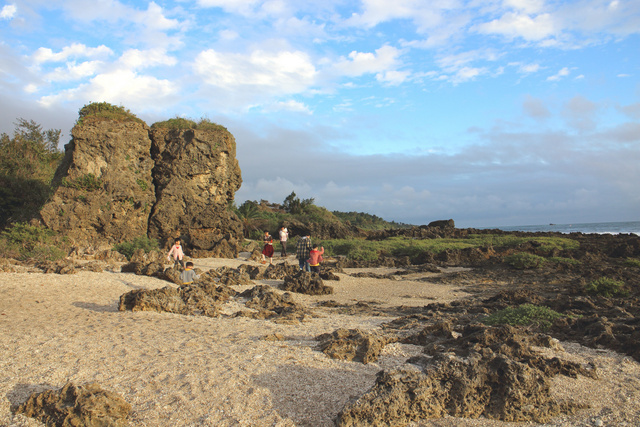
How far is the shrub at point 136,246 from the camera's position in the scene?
1673cm

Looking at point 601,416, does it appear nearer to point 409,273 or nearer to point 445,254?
point 409,273

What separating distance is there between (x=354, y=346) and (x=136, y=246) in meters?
14.2

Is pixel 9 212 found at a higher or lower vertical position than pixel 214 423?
higher

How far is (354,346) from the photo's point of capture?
543 cm

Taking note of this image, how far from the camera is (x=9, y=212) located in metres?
19.5

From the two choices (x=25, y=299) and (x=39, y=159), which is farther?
(x=39, y=159)

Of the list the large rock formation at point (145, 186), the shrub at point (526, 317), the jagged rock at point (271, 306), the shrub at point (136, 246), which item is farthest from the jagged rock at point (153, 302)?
the large rock formation at point (145, 186)

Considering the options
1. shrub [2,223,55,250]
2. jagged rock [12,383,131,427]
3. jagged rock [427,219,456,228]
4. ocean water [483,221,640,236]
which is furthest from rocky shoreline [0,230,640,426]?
ocean water [483,221,640,236]

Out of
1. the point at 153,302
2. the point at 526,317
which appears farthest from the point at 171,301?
the point at 526,317

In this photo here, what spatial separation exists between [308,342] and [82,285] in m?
7.14

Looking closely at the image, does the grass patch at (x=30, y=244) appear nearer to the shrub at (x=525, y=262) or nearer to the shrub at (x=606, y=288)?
the shrub at (x=606, y=288)

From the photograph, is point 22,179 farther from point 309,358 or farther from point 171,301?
point 309,358

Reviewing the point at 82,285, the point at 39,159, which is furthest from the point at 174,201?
the point at 39,159

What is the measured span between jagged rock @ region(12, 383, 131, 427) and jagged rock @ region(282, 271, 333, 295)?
871 centimetres
